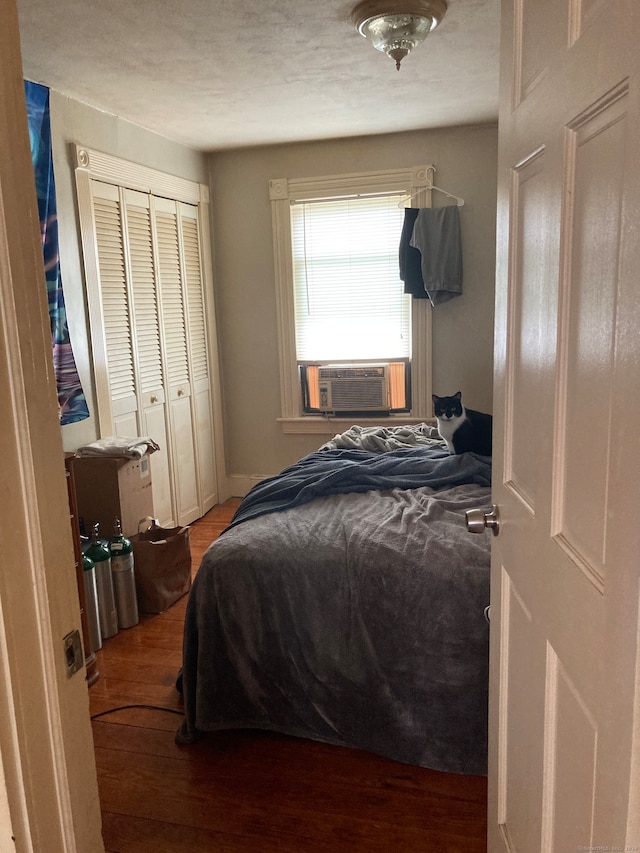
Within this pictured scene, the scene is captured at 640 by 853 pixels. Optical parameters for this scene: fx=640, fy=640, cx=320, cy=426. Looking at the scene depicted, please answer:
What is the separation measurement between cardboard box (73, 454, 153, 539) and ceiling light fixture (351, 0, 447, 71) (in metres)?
2.20

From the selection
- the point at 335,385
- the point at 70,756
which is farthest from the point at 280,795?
the point at 335,385

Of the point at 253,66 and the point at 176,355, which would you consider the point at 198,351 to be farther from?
the point at 253,66

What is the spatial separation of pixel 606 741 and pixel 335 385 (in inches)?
156

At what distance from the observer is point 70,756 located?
2.78ft

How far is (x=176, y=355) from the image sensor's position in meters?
4.31

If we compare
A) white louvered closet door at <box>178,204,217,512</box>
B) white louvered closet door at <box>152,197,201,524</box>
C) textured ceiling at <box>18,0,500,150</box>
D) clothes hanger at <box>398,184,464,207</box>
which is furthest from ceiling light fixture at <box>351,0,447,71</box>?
white louvered closet door at <box>178,204,217,512</box>

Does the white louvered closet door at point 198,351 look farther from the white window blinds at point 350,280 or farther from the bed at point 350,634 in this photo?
the bed at point 350,634

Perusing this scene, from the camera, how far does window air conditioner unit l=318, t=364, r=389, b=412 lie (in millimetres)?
4562

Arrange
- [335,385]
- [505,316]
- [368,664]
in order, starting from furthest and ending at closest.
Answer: [335,385] → [368,664] → [505,316]

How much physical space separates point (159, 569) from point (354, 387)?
201 centimetres

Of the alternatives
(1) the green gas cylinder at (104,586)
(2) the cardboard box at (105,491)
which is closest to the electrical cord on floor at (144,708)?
(1) the green gas cylinder at (104,586)

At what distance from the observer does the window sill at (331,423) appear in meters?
4.63

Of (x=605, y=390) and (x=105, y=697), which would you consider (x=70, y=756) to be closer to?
(x=605, y=390)

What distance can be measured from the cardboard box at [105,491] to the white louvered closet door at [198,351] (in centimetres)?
136
